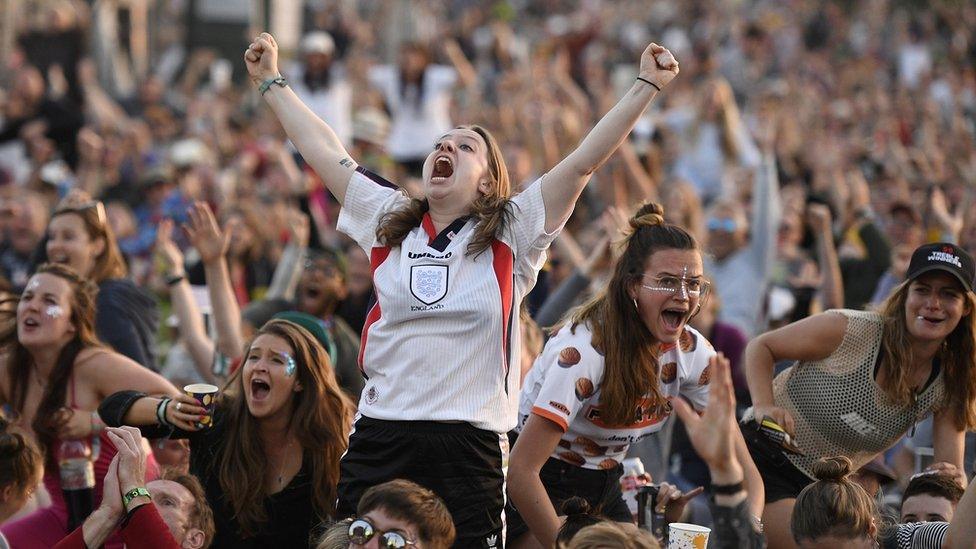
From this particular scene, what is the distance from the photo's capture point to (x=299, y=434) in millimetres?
5516

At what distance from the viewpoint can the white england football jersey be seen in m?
4.54

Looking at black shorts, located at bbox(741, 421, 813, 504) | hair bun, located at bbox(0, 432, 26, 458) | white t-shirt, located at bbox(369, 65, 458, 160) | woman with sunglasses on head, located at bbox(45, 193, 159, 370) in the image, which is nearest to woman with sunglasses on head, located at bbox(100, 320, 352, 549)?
hair bun, located at bbox(0, 432, 26, 458)

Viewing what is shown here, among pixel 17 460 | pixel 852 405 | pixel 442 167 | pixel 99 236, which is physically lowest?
pixel 17 460

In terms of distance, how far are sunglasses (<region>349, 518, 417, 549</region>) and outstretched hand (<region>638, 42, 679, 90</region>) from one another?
5.49 feet

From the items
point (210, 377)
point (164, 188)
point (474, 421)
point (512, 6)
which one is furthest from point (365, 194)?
point (512, 6)

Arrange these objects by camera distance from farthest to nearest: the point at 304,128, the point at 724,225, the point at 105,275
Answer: the point at 724,225 → the point at 105,275 → the point at 304,128

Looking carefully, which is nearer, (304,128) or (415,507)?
(415,507)

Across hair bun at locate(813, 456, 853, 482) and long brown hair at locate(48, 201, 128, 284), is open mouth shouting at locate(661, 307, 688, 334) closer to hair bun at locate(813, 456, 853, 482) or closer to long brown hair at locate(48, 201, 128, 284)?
hair bun at locate(813, 456, 853, 482)

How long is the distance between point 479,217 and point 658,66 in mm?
775

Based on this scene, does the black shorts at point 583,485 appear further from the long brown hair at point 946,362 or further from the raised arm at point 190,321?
the raised arm at point 190,321

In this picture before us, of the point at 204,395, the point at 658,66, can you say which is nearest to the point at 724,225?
the point at 658,66

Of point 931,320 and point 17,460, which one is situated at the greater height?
point 931,320

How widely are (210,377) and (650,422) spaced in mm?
2687

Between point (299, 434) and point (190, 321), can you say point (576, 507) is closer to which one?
point (299, 434)
